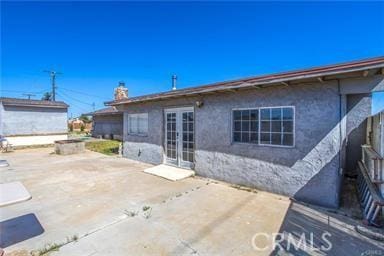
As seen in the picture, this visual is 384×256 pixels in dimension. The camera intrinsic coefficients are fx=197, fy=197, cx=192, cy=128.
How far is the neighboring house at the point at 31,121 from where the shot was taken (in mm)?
16312

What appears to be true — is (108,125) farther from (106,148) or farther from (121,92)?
(106,148)

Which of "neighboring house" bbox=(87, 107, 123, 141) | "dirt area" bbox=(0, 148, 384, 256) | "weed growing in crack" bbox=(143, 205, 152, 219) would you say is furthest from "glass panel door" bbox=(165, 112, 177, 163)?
"neighboring house" bbox=(87, 107, 123, 141)

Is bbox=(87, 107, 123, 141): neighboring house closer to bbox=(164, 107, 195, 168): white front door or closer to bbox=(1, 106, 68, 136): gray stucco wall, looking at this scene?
bbox=(1, 106, 68, 136): gray stucco wall

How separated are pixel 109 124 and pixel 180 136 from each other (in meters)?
17.5

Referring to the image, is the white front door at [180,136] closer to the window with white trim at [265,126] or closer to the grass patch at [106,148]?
the window with white trim at [265,126]

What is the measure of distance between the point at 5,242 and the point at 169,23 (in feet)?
40.7

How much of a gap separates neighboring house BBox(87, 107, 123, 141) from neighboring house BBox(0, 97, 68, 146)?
173 inches

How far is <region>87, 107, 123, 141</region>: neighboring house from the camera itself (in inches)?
834

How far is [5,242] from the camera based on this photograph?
3.20 metres

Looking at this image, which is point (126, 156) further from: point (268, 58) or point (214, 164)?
point (268, 58)

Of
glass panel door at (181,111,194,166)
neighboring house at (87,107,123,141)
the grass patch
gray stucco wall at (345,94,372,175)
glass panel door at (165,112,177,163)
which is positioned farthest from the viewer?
neighboring house at (87,107,123,141)

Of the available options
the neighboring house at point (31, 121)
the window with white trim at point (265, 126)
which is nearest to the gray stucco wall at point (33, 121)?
the neighboring house at point (31, 121)

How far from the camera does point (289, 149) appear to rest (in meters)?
5.20

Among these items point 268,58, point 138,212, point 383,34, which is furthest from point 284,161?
point 268,58
